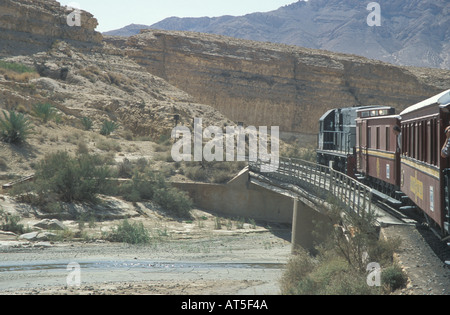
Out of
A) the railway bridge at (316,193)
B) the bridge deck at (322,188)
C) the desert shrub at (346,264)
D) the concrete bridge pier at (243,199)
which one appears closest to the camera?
the desert shrub at (346,264)

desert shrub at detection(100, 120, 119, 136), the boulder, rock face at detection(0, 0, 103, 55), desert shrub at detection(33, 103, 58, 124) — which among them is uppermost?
rock face at detection(0, 0, 103, 55)

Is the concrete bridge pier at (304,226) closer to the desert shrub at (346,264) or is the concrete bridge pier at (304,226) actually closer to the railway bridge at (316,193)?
the railway bridge at (316,193)

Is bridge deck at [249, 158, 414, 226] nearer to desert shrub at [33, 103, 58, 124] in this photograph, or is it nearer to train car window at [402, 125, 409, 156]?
train car window at [402, 125, 409, 156]

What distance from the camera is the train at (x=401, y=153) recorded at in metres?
10.7

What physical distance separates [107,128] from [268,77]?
127 ft

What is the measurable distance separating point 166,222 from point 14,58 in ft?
96.7

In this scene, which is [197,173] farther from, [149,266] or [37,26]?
[37,26]

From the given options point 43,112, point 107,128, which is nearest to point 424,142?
point 43,112

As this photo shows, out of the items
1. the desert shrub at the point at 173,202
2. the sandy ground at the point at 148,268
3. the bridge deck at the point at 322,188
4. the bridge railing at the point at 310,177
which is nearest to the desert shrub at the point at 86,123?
the desert shrub at the point at 173,202

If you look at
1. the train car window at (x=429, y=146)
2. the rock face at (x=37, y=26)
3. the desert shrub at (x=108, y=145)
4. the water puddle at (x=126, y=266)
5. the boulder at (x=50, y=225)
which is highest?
the rock face at (x=37, y=26)

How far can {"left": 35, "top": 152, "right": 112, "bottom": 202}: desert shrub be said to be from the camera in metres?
25.0

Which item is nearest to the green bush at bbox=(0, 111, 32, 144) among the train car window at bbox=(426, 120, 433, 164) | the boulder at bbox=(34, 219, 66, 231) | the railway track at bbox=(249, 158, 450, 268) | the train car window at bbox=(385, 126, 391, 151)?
the boulder at bbox=(34, 219, 66, 231)

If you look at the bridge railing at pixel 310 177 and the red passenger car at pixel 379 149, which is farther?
Answer: the bridge railing at pixel 310 177
